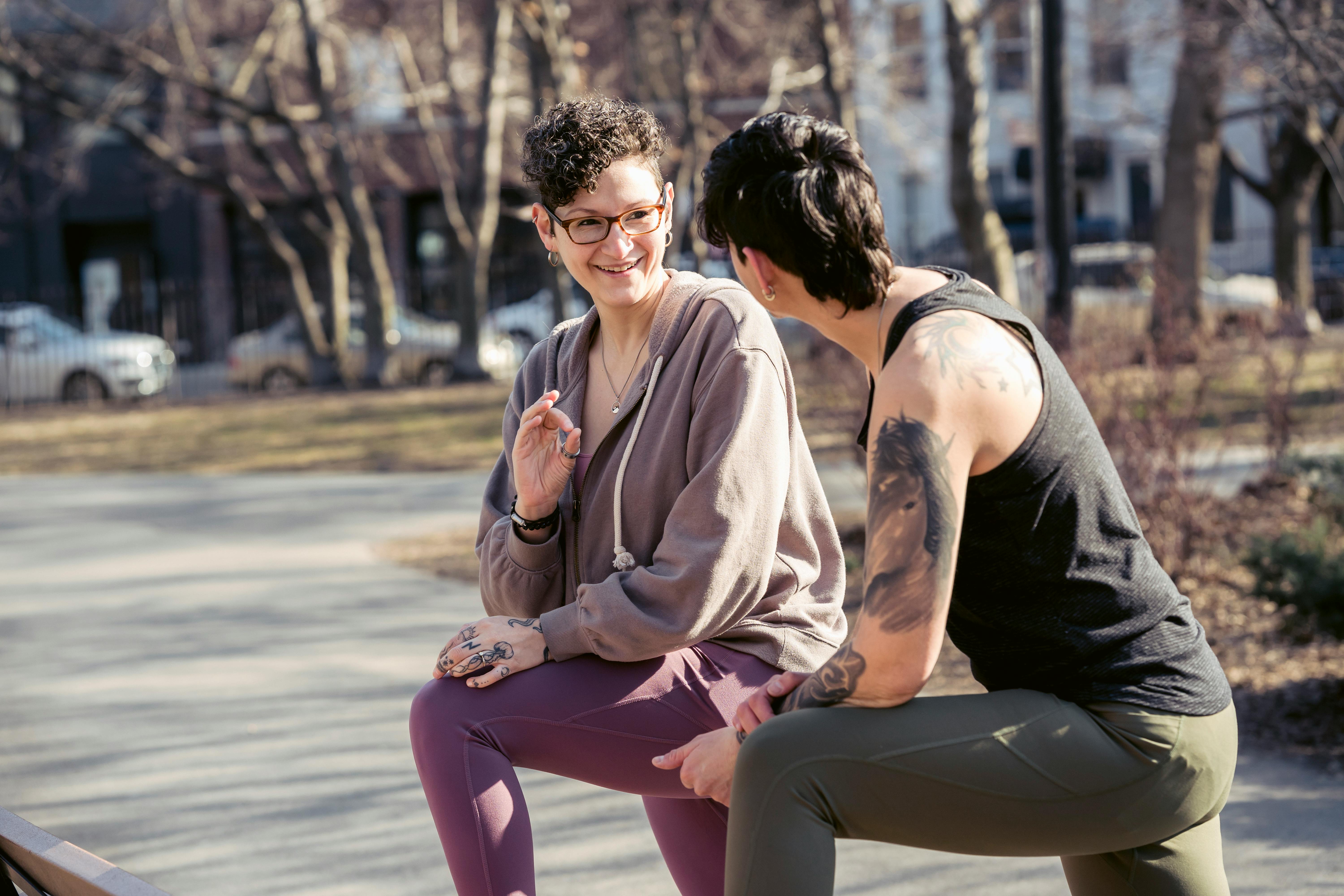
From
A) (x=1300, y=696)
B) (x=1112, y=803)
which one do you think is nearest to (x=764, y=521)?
(x=1112, y=803)

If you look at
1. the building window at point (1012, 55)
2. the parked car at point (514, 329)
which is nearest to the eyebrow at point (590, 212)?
the parked car at point (514, 329)

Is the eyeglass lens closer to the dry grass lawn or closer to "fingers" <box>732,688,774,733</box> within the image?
"fingers" <box>732,688,774,733</box>

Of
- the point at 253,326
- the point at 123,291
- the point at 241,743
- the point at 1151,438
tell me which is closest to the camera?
the point at 241,743

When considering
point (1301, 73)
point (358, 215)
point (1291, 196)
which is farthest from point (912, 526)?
point (1291, 196)

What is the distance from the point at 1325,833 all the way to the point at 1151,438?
104 inches

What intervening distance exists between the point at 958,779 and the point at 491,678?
82 cm

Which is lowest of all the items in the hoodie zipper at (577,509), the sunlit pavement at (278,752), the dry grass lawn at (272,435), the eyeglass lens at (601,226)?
the dry grass lawn at (272,435)

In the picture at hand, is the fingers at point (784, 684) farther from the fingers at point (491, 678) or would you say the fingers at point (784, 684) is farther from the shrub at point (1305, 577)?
the shrub at point (1305, 577)


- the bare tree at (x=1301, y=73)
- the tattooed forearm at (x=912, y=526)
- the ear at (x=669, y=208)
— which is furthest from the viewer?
the bare tree at (x=1301, y=73)

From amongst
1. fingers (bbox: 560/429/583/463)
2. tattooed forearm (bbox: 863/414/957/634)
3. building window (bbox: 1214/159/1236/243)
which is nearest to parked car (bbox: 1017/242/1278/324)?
fingers (bbox: 560/429/583/463)

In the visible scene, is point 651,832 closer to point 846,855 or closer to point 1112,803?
point 846,855

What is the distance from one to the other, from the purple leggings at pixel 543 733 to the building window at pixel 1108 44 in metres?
17.5

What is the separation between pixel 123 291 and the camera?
32.5m

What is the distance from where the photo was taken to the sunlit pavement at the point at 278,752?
3510mm
